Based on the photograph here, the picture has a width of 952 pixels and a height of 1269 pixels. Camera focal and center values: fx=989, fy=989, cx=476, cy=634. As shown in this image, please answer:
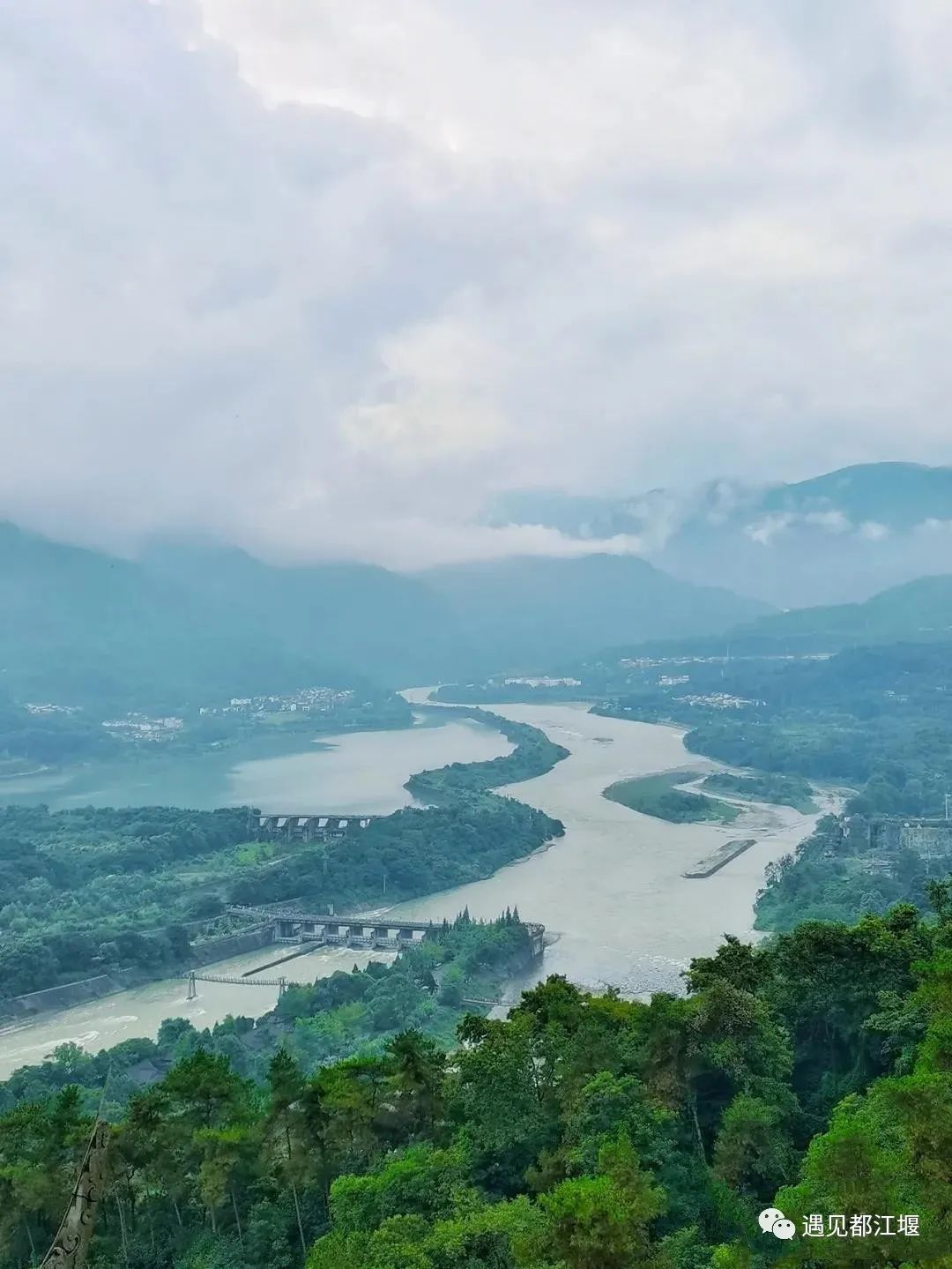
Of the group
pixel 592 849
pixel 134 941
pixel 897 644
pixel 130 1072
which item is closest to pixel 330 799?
pixel 592 849

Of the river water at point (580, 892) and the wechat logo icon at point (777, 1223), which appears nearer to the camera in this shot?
the wechat logo icon at point (777, 1223)

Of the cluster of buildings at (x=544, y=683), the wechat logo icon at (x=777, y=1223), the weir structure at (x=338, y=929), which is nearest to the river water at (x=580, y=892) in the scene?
the weir structure at (x=338, y=929)

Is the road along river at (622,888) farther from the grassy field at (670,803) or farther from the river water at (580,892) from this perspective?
the grassy field at (670,803)

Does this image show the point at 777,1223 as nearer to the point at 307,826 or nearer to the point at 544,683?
the point at 307,826

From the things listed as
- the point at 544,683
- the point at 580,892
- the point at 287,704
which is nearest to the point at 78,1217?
the point at 580,892

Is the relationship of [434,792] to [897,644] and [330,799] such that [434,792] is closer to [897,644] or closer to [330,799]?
[330,799]

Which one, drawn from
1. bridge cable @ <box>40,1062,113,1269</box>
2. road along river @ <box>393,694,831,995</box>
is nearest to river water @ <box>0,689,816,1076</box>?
road along river @ <box>393,694,831,995</box>
